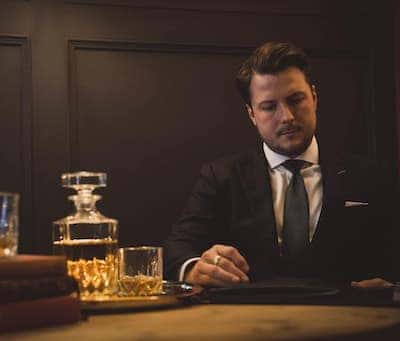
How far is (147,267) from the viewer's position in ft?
4.76

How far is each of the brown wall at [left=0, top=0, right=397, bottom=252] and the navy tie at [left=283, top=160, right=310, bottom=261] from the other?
54 centimetres

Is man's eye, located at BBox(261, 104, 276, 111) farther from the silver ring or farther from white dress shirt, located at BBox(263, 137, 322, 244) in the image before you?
the silver ring

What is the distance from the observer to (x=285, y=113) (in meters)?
2.37

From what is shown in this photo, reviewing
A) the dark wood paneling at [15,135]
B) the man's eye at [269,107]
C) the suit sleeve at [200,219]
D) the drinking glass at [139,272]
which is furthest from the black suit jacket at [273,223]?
the drinking glass at [139,272]

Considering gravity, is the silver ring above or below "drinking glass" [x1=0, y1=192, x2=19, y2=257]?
below

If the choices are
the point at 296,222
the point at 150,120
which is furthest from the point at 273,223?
the point at 150,120

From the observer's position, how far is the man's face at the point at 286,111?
2.38m

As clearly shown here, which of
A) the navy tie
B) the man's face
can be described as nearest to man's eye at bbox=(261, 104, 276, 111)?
the man's face

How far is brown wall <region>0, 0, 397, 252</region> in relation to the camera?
258cm

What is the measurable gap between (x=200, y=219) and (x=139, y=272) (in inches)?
39.8

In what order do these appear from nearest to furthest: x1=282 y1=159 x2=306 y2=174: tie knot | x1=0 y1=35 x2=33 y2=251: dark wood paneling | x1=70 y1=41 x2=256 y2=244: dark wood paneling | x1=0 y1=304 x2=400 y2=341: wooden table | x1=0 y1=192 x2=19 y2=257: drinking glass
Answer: x1=0 y1=304 x2=400 y2=341: wooden table, x1=0 y1=192 x2=19 y2=257: drinking glass, x1=282 y1=159 x2=306 y2=174: tie knot, x1=0 y1=35 x2=33 y2=251: dark wood paneling, x1=70 y1=41 x2=256 y2=244: dark wood paneling

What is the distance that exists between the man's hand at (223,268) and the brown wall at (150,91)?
0.97 meters

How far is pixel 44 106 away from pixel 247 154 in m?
0.76

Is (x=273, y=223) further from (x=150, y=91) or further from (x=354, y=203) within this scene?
(x=150, y=91)
